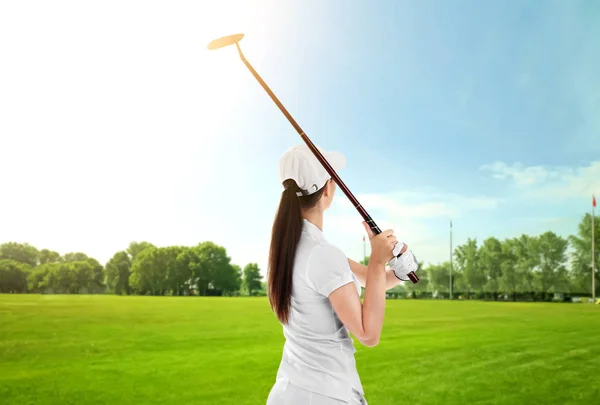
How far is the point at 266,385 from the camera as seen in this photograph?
8828 mm

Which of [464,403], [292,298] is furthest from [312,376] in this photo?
[464,403]

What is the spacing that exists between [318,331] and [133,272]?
60.5 m

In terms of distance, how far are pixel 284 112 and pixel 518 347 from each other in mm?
12393

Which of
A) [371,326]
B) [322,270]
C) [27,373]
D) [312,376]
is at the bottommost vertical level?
[27,373]

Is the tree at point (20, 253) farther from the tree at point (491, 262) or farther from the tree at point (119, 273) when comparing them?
the tree at point (491, 262)

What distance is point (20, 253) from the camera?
5481 cm

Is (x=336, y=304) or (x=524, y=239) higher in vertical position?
(x=524, y=239)

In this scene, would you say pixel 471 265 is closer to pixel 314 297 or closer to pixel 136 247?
pixel 136 247

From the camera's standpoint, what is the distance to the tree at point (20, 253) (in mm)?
53656

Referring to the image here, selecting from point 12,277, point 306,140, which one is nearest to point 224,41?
point 306,140

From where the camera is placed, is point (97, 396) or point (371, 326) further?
point (97, 396)

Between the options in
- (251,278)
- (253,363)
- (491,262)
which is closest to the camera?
(253,363)

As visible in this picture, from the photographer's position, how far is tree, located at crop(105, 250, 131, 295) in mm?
58562

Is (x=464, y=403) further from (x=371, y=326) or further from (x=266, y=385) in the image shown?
(x=371, y=326)
